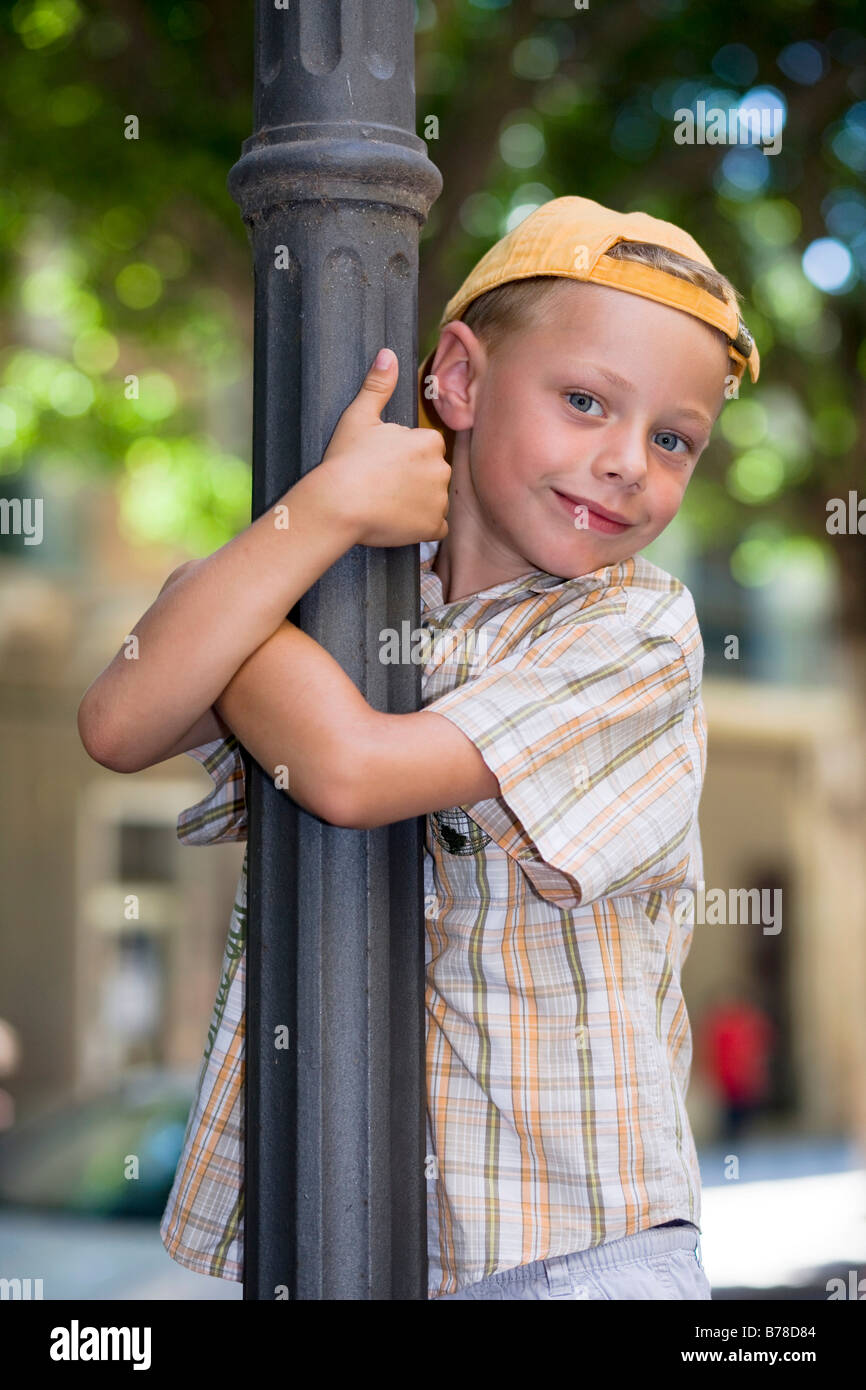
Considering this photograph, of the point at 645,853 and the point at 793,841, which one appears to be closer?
the point at 645,853

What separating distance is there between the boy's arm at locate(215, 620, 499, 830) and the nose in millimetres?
394

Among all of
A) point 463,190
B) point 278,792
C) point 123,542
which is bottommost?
point 278,792

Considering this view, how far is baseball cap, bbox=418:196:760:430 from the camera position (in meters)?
1.86

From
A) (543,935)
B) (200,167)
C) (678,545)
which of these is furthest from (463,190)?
(678,545)

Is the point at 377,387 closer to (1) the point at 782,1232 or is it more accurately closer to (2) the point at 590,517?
(2) the point at 590,517

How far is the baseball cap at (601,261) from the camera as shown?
1.86 m

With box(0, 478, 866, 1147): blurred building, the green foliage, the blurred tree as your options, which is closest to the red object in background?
box(0, 478, 866, 1147): blurred building

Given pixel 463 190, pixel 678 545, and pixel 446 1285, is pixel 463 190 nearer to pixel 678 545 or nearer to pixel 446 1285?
pixel 446 1285

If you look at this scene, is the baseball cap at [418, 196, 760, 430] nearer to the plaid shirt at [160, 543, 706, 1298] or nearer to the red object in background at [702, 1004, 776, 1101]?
the plaid shirt at [160, 543, 706, 1298]

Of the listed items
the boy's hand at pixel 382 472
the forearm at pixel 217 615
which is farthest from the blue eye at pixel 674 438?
the forearm at pixel 217 615

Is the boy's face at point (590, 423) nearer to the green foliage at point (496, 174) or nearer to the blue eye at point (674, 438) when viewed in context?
the blue eye at point (674, 438)

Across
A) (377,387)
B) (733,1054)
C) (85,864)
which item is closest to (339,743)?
(377,387)
